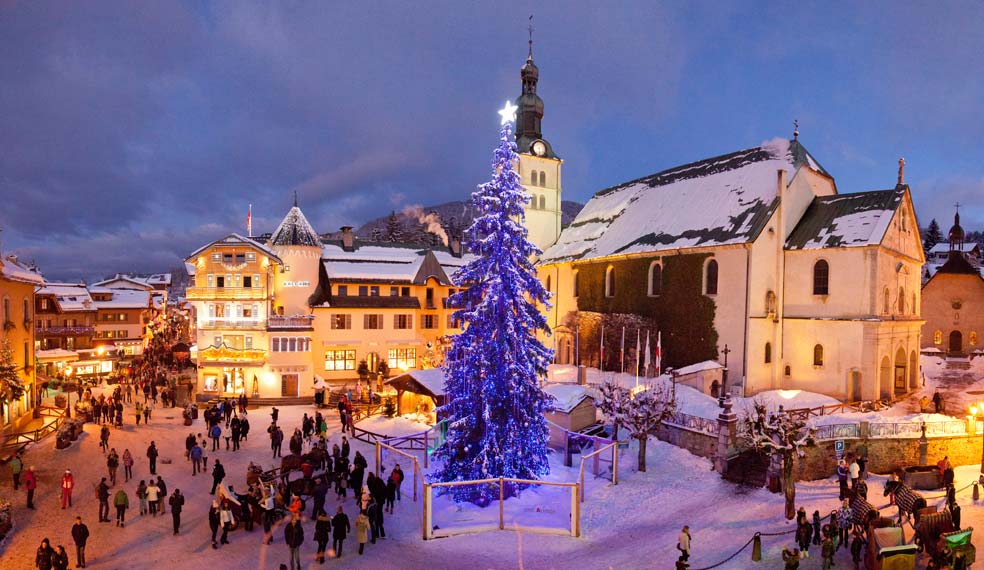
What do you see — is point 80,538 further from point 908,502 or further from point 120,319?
point 120,319

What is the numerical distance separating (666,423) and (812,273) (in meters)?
16.1

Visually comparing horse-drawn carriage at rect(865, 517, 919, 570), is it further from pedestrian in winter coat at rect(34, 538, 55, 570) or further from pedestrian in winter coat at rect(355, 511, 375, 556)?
pedestrian in winter coat at rect(34, 538, 55, 570)

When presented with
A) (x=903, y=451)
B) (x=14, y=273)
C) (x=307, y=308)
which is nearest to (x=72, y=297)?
(x=307, y=308)

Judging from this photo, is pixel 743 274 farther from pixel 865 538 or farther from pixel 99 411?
pixel 99 411

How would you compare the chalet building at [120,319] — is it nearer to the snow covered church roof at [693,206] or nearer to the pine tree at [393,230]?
the pine tree at [393,230]

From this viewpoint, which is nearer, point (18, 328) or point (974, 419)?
point (974, 419)

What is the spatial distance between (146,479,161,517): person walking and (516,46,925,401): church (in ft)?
92.7

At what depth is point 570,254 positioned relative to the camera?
51.1 meters

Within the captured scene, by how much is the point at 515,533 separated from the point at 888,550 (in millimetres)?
9616

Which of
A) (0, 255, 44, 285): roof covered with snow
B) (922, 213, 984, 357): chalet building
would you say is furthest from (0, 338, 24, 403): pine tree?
(922, 213, 984, 357): chalet building

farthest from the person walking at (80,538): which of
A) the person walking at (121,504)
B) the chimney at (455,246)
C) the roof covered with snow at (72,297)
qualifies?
the roof covered with snow at (72,297)

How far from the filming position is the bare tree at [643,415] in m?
23.5

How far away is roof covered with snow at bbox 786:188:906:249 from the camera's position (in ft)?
109

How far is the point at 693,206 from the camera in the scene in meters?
42.1
